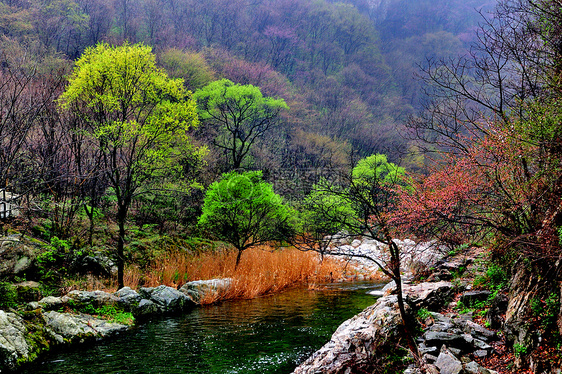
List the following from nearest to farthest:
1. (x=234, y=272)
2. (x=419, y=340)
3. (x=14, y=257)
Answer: (x=419, y=340) < (x=14, y=257) < (x=234, y=272)

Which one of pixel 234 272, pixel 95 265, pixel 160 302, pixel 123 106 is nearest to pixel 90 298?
pixel 160 302

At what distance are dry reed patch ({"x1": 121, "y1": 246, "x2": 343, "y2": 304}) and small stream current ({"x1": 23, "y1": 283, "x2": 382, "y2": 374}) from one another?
134cm

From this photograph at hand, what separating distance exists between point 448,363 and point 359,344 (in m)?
1.49

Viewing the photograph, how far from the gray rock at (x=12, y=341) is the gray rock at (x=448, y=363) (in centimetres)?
689

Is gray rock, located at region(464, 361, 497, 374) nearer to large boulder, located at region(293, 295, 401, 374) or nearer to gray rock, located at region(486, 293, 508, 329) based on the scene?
gray rock, located at region(486, 293, 508, 329)

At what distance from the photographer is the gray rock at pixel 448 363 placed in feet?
13.9

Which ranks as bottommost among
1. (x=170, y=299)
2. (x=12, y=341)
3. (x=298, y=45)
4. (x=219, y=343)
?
(x=219, y=343)

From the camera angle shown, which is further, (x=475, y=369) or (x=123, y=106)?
(x=123, y=106)

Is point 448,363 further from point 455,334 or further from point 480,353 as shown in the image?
point 455,334

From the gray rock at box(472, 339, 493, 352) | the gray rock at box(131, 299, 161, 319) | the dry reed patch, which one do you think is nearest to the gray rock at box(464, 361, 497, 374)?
the gray rock at box(472, 339, 493, 352)

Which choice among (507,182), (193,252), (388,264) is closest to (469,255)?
(507,182)

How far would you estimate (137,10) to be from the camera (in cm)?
4500

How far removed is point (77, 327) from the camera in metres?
7.76

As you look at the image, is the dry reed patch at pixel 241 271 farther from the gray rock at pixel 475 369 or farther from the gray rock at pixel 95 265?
the gray rock at pixel 475 369
